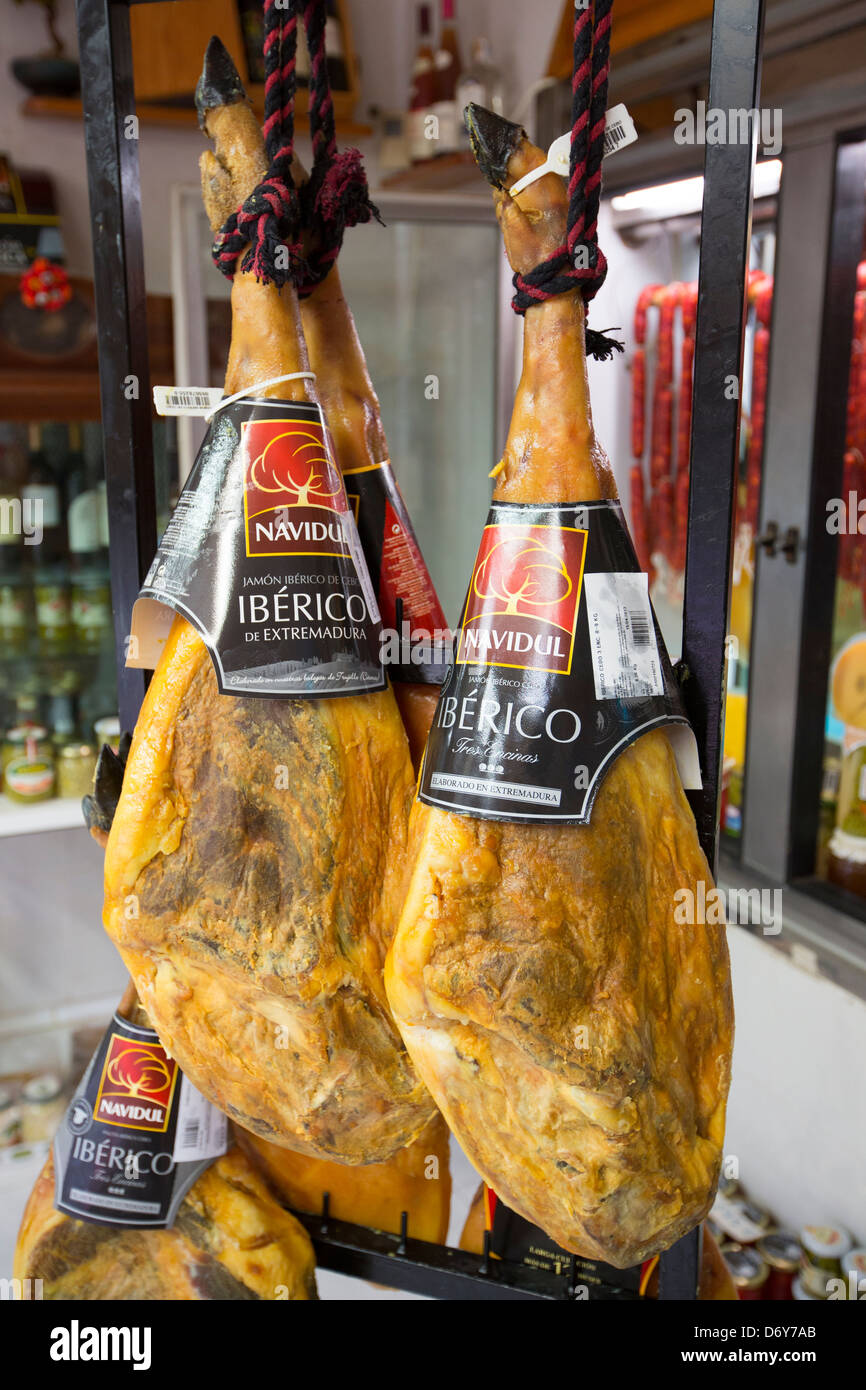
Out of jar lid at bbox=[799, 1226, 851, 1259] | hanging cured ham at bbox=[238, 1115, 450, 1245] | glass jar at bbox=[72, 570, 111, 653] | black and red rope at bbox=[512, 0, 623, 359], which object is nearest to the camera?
black and red rope at bbox=[512, 0, 623, 359]

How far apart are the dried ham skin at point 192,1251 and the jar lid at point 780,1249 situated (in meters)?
1.32

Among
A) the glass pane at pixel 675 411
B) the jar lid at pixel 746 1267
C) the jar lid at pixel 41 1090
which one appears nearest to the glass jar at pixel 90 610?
the jar lid at pixel 41 1090

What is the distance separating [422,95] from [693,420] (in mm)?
2650

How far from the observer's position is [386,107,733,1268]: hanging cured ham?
608 mm

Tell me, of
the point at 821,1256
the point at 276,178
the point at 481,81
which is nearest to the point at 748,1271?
the point at 821,1256

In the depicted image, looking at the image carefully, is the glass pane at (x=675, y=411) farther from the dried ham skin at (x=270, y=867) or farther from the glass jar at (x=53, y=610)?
the dried ham skin at (x=270, y=867)

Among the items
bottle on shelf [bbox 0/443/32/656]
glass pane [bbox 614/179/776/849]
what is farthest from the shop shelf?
glass pane [bbox 614/179/776/849]

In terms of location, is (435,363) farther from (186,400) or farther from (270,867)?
(270,867)

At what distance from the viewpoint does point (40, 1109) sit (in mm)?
2439

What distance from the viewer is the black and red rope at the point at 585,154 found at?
0.59 m

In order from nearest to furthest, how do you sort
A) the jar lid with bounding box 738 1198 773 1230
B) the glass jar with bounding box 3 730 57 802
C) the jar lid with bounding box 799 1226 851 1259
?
the jar lid with bounding box 799 1226 851 1259 < the jar lid with bounding box 738 1198 773 1230 < the glass jar with bounding box 3 730 57 802

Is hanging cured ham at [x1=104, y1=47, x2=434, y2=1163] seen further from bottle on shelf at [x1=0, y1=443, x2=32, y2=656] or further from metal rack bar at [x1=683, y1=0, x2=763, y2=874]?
bottle on shelf at [x1=0, y1=443, x2=32, y2=656]

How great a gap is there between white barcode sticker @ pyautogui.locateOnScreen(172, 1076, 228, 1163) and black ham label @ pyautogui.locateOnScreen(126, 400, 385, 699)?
1.39 feet
